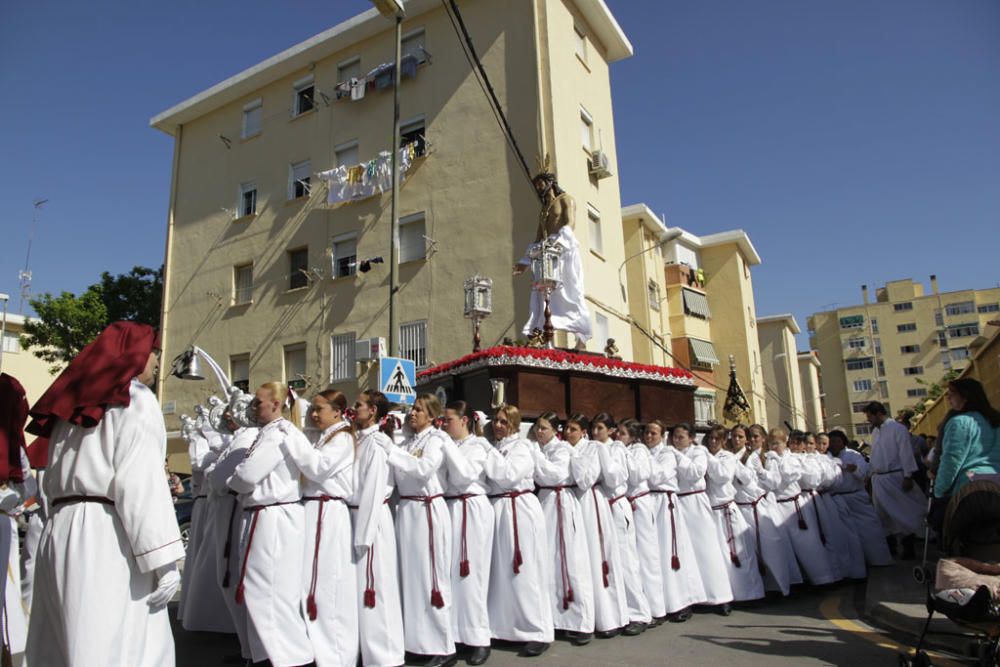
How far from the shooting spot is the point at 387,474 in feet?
17.8

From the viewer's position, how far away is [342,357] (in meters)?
20.0

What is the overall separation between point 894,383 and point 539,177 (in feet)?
237

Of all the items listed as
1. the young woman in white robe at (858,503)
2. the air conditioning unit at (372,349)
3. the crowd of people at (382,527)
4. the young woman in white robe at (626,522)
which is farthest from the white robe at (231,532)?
the young woman in white robe at (858,503)

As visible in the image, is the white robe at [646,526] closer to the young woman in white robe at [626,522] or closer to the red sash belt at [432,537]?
the young woman in white robe at [626,522]

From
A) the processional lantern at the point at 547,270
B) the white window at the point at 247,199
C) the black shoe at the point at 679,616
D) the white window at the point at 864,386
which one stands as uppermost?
the white window at the point at 247,199

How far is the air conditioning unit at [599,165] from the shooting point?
19109 millimetres

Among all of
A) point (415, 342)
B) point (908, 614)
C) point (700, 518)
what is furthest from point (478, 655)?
point (415, 342)

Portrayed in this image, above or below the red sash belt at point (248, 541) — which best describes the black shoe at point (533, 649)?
below

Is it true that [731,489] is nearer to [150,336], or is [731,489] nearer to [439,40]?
[150,336]

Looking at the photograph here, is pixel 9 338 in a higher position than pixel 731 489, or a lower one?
higher

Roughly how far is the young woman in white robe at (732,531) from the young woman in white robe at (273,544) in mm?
4523

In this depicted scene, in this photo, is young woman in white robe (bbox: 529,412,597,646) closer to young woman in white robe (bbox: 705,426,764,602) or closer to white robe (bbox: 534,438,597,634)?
white robe (bbox: 534,438,597,634)

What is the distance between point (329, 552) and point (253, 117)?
21835 mm

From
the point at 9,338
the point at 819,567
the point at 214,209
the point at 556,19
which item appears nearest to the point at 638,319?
the point at 556,19
